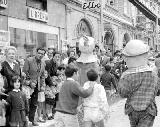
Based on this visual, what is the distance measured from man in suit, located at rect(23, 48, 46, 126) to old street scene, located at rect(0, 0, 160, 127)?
0.07 feet

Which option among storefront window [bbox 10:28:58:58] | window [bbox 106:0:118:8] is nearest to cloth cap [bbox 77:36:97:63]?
storefront window [bbox 10:28:58:58]

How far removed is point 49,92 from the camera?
9258 mm

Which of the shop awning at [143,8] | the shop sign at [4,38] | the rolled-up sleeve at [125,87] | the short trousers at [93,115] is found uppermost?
the shop awning at [143,8]

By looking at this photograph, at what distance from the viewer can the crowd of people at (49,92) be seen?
5.86 meters

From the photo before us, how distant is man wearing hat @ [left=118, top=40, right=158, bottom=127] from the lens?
4.73 meters

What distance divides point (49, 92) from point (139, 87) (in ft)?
15.6

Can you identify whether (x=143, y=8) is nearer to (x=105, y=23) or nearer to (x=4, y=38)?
(x=105, y=23)

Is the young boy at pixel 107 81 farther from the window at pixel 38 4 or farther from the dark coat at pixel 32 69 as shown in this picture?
the window at pixel 38 4

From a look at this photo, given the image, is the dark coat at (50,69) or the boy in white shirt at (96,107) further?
the dark coat at (50,69)

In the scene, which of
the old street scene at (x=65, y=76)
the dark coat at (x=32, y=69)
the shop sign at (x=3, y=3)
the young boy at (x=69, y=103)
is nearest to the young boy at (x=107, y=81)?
the old street scene at (x=65, y=76)

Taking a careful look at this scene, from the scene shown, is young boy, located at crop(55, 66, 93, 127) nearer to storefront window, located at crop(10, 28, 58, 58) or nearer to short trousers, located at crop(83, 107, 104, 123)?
short trousers, located at crop(83, 107, 104, 123)

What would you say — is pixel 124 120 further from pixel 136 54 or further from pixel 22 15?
pixel 22 15

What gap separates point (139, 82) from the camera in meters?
4.75

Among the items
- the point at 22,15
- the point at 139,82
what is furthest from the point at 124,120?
the point at 22,15
